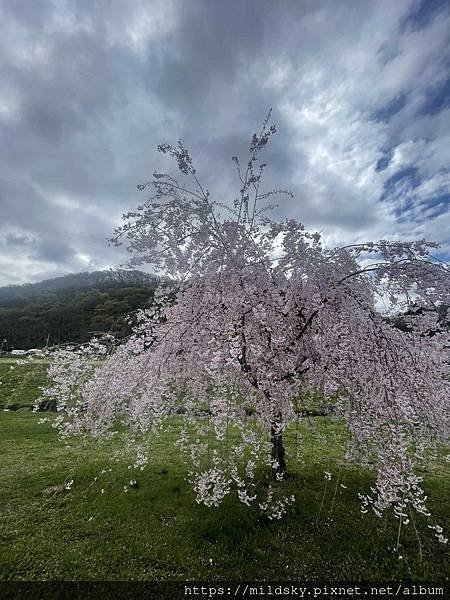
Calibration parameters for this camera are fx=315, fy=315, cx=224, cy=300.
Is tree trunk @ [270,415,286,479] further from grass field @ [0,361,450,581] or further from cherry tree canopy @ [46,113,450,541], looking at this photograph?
cherry tree canopy @ [46,113,450,541]

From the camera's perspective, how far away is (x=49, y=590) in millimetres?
5645

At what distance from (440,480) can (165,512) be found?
26.9 ft

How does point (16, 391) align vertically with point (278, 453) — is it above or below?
above

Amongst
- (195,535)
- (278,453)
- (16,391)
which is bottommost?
(195,535)

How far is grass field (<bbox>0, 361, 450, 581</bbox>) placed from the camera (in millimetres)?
6016

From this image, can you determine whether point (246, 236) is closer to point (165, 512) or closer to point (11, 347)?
point (165, 512)

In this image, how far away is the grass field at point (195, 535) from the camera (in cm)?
602

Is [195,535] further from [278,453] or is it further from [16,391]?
[16,391]

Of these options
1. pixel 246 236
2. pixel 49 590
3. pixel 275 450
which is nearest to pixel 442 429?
pixel 275 450

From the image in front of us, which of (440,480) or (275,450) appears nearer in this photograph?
(275,450)

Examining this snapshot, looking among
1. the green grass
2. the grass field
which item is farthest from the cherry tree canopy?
the green grass

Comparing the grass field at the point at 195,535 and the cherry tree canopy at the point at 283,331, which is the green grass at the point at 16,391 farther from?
the cherry tree canopy at the point at 283,331

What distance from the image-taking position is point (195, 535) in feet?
22.7

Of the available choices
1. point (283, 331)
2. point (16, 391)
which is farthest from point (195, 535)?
point (16, 391)
